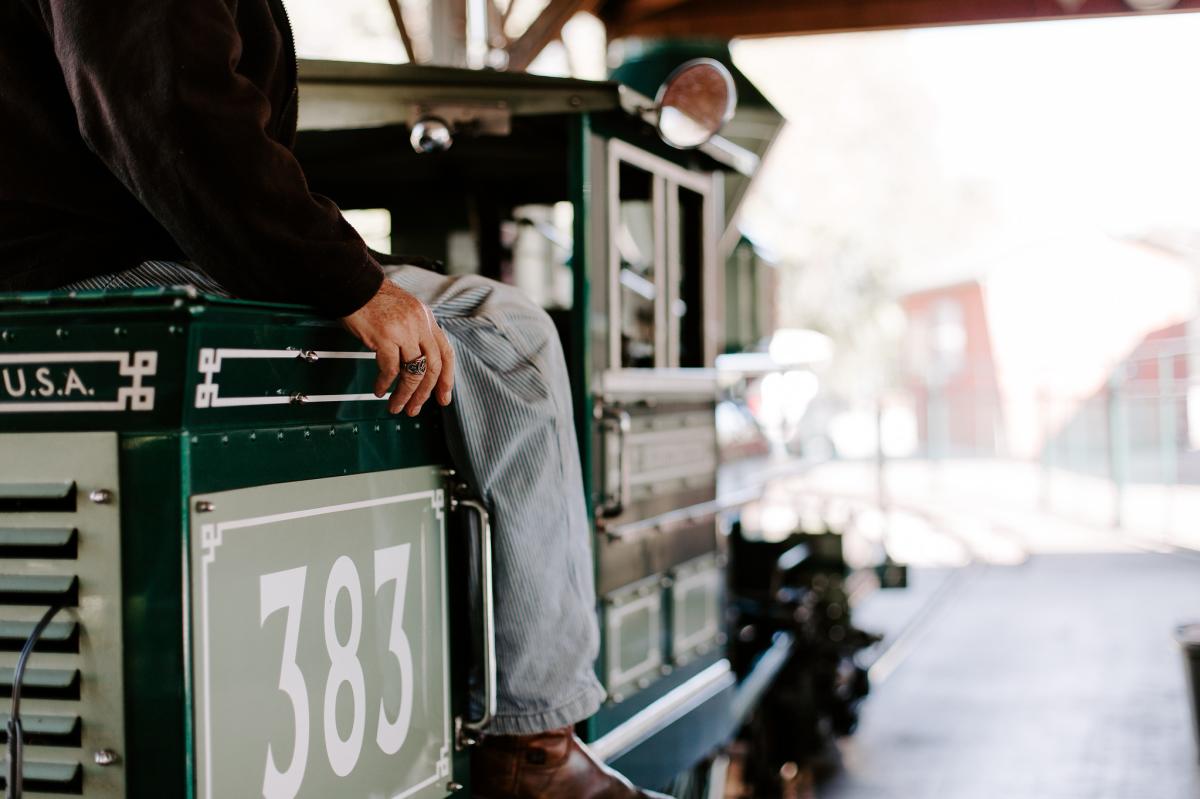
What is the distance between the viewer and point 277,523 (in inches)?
66.7

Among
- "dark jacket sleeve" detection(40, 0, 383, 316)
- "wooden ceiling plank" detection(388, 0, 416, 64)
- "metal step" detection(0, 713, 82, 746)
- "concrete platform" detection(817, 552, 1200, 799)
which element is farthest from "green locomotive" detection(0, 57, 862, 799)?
"wooden ceiling plank" detection(388, 0, 416, 64)

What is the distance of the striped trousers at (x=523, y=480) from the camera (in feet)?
7.02

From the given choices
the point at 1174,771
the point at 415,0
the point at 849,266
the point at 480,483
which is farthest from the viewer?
the point at 849,266

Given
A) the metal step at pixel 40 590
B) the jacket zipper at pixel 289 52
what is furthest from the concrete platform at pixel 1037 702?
the metal step at pixel 40 590

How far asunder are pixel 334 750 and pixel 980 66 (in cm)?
3364

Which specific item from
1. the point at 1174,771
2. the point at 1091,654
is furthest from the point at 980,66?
the point at 1174,771

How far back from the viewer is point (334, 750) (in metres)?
1.84

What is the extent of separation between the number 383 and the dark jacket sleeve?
0.44 m

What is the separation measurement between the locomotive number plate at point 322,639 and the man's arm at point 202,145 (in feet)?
1.06

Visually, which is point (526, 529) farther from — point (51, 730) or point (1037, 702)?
point (1037, 702)

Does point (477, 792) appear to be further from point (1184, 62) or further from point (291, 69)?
point (1184, 62)

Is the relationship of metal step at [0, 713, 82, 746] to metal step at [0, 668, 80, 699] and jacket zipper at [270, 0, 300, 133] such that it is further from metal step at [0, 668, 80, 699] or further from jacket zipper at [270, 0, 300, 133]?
jacket zipper at [270, 0, 300, 133]

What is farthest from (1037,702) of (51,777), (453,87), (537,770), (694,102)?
(51,777)

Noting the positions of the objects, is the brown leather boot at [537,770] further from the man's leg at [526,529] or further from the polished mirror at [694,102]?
the polished mirror at [694,102]
